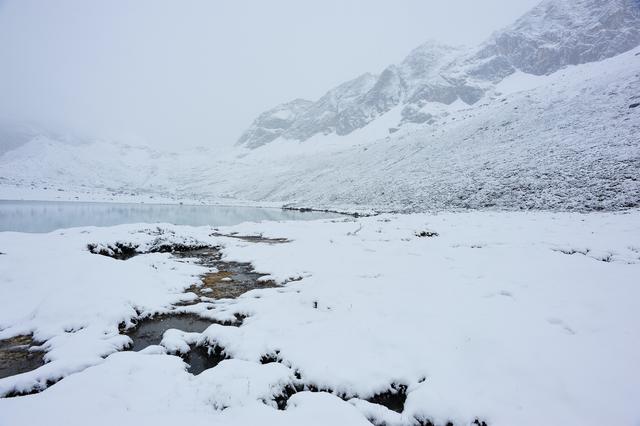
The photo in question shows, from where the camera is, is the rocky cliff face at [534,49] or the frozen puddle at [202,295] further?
the rocky cliff face at [534,49]

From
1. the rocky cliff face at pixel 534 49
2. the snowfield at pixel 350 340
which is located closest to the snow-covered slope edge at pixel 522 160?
the snowfield at pixel 350 340

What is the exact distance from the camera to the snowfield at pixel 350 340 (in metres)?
5.55

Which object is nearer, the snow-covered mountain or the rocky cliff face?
the snow-covered mountain

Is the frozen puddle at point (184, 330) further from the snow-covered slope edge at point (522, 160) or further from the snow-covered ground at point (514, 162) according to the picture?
the snow-covered slope edge at point (522, 160)

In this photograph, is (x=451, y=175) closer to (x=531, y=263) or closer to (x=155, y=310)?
(x=531, y=263)

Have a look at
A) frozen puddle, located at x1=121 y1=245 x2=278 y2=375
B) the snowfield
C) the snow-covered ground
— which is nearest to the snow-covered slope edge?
the snow-covered ground

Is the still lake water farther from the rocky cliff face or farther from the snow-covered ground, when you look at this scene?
the rocky cliff face

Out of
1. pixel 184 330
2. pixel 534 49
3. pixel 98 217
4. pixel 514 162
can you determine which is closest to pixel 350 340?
pixel 184 330

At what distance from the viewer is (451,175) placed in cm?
4925

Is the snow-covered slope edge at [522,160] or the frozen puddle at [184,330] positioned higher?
the snow-covered slope edge at [522,160]

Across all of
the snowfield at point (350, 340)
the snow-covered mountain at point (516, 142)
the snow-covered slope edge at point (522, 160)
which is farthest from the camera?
the snow-covered mountain at point (516, 142)

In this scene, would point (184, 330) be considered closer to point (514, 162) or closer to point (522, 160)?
point (514, 162)

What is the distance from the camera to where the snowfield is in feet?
18.2

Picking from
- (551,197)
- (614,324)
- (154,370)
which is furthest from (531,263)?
(551,197)
